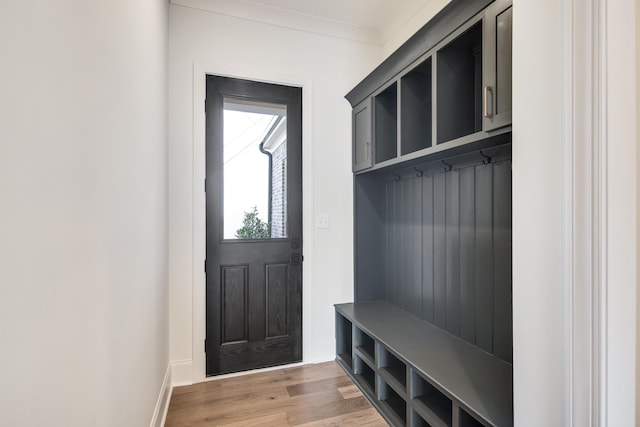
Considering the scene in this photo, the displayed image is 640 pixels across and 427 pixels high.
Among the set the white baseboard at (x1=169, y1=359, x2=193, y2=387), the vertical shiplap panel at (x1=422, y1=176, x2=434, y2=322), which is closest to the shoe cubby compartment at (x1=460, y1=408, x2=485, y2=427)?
the vertical shiplap panel at (x1=422, y1=176, x2=434, y2=322)

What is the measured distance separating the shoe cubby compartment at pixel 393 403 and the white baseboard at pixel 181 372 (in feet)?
4.54

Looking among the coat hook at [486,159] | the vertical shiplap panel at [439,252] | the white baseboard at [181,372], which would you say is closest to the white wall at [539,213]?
the coat hook at [486,159]

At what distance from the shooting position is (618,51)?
867mm

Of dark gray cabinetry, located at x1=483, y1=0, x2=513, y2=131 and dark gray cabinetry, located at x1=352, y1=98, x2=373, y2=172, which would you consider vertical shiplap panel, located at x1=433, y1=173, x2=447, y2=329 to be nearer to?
dark gray cabinetry, located at x1=352, y1=98, x2=373, y2=172

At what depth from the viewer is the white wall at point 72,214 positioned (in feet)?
1.74

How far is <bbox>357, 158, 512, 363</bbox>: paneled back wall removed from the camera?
5.60ft

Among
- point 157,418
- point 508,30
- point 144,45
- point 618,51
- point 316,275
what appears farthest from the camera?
point 316,275

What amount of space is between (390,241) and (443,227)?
683 millimetres

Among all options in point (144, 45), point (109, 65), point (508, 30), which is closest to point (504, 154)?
point (508, 30)

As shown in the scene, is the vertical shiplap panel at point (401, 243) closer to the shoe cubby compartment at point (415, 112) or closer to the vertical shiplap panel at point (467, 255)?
the shoe cubby compartment at point (415, 112)

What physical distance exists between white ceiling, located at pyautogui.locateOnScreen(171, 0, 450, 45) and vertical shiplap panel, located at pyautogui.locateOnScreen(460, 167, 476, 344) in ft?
4.58

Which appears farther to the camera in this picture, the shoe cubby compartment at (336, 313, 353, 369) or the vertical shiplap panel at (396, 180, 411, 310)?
the shoe cubby compartment at (336, 313, 353, 369)

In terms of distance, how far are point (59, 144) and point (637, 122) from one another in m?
1.47

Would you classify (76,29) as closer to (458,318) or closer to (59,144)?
(59,144)
